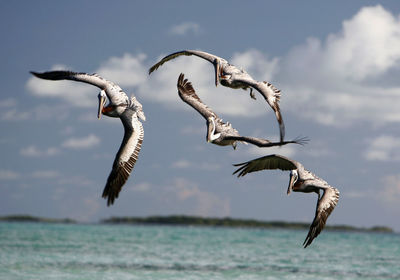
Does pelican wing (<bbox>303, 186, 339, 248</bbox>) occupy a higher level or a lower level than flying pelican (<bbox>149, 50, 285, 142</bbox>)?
lower

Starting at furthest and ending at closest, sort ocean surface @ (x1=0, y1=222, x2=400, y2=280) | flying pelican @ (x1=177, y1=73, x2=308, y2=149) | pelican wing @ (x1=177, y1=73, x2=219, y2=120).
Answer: ocean surface @ (x1=0, y1=222, x2=400, y2=280) → pelican wing @ (x1=177, y1=73, x2=219, y2=120) → flying pelican @ (x1=177, y1=73, x2=308, y2=149)

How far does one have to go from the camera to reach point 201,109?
13266 millimetres

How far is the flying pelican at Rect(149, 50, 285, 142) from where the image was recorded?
11008 millimetres

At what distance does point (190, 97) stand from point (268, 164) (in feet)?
10.8

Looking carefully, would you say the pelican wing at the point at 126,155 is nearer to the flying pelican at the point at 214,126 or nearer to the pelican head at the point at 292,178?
the flying pelican at the point at 214,126

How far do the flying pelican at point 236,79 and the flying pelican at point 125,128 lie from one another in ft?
6.24

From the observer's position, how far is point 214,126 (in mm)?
11883

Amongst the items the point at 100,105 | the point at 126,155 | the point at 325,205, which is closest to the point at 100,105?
the point at 100,105

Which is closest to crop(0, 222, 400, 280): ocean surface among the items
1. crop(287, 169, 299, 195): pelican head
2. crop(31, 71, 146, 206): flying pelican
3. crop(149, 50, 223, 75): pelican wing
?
crop(149, 50, 223, 75): pelican wing

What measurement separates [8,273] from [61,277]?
2.24 metres

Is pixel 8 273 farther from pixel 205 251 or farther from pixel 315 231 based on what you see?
pixel 315 231

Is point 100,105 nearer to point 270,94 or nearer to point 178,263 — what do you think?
point 270,94

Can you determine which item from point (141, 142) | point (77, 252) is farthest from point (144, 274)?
point (141, 142)

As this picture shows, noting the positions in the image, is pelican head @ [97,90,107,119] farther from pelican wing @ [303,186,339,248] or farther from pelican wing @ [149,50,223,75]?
pelican wing @ [303,186,339,248]
